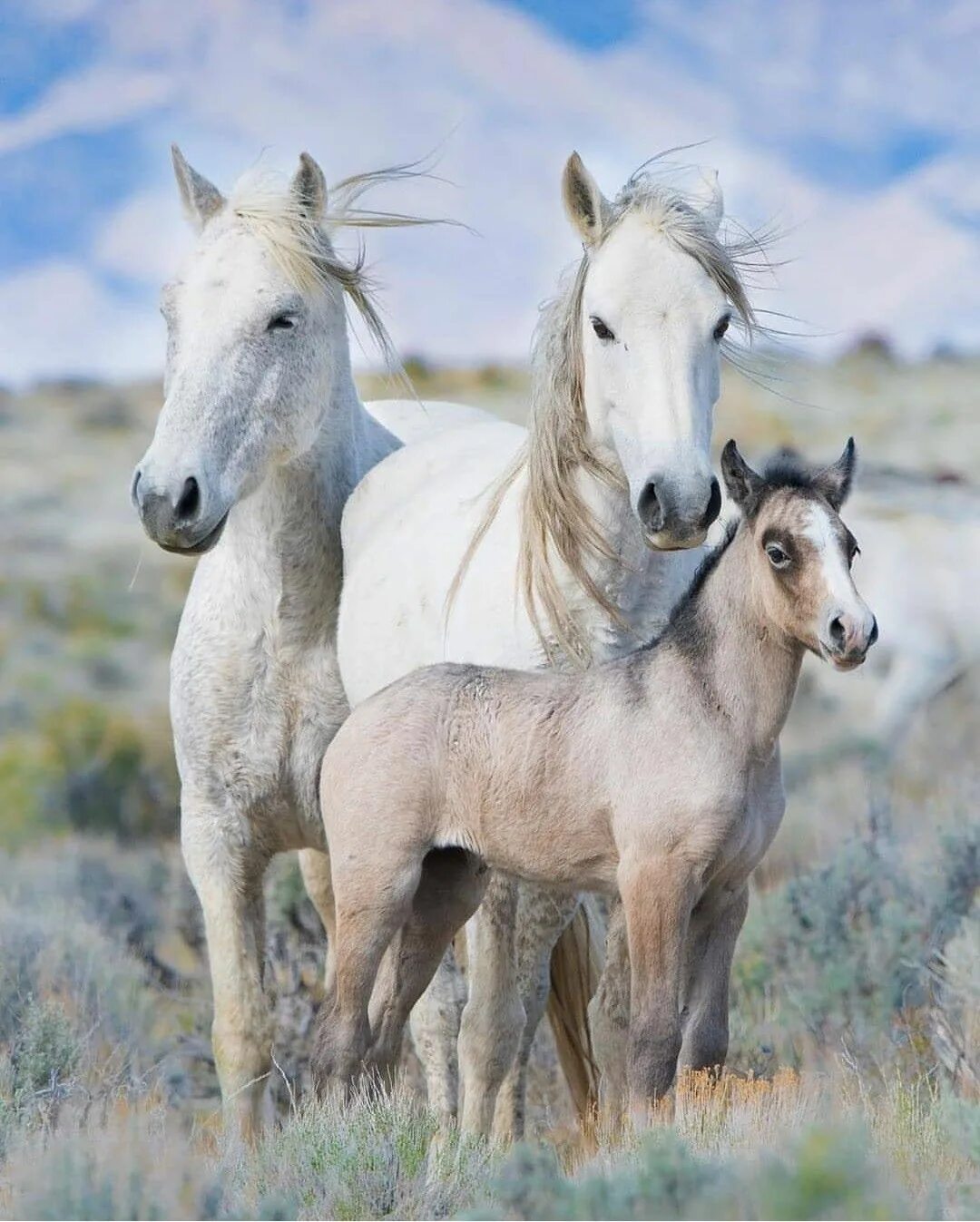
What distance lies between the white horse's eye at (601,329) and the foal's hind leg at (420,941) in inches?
55.2

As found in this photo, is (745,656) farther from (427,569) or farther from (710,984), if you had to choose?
(427,569)

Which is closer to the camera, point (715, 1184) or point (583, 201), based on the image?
point (715, 1184)

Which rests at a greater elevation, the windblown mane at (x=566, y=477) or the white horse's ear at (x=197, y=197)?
the white horse's ear at (x=197, y=197)

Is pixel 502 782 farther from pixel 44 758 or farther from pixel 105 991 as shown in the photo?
pixel 44 758

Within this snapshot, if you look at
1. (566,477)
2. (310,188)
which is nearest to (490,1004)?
(566,477)

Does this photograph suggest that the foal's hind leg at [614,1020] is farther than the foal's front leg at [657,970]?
Yes

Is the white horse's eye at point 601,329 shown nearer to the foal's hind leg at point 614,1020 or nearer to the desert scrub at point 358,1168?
the foal's hind leg at point 614,1020

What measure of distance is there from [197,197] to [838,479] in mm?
2281

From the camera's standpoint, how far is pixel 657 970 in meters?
4.02

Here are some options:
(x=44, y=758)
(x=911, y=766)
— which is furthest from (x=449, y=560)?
(x=44, y=758)

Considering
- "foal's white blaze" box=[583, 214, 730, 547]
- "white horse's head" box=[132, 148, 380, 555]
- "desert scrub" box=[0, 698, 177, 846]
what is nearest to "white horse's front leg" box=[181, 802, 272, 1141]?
"white horse's head" box=[132, 148, 380, 555]

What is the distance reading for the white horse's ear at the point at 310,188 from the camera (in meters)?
5.40

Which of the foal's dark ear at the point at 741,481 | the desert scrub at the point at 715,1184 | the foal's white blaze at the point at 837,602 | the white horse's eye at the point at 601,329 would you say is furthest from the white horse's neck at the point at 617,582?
the desert scrub at the point at 715,1184

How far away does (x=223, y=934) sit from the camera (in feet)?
18.2
